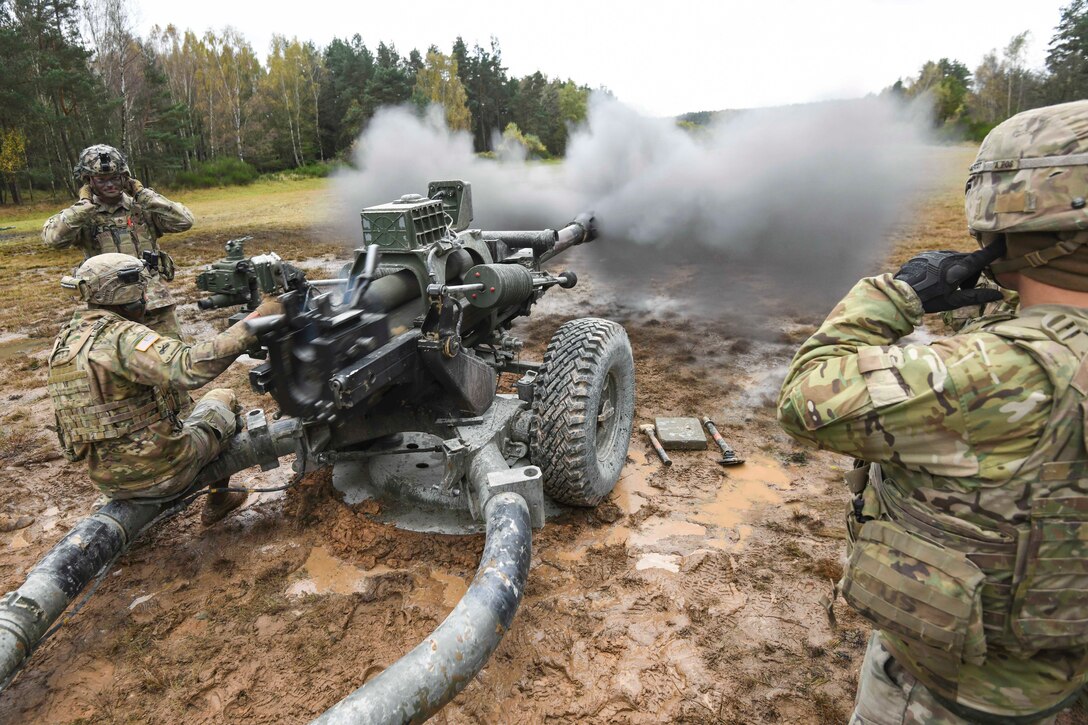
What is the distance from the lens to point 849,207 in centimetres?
959

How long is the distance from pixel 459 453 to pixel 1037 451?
8.30 feet

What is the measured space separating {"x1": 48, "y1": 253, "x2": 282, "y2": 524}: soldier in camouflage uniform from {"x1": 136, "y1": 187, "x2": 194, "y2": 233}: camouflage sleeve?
8.18 ft

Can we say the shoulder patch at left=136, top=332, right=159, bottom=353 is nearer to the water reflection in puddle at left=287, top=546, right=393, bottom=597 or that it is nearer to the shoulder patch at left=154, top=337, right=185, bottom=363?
the shoulder patch at left=154, top=337, right=185, bottom=363

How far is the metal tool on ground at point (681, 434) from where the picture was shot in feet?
16.1

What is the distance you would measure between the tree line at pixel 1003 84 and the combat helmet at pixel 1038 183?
29.9 ft

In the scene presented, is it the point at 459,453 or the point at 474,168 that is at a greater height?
the point at 474,168

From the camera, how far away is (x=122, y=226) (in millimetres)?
5426

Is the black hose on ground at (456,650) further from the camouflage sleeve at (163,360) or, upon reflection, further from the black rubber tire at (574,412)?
the camouflage sleeve at (163,360)

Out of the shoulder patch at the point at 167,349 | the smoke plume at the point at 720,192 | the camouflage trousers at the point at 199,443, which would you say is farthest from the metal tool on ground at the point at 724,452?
the smoke plume at the point at 720,192

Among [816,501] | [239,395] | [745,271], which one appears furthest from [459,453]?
[745,271]

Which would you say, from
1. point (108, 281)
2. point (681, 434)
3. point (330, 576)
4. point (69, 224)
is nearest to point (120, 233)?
point (69, 224)

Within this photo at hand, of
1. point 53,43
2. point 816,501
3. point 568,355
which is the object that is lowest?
point 816,501

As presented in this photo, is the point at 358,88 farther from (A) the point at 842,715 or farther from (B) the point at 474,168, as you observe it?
(A) the point at 842,715

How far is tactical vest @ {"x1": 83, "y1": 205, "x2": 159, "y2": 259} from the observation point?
17.5 ft
